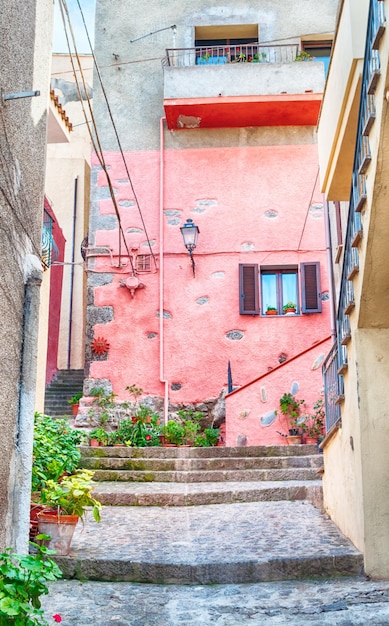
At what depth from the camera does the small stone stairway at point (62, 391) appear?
13680mm

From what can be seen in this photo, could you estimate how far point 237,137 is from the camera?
1319cm

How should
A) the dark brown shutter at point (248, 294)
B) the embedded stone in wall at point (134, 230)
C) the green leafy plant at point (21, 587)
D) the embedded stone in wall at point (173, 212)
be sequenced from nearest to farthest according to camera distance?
the green leafy plant at point (21, 587), the dark brown shutter at point (248, 294), the embedded stone in wall at point (134, 230), the embedded stone in wall at point (173, 212)

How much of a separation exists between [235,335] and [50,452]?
22.6 feet

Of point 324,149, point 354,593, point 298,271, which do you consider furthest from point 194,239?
point 354,593

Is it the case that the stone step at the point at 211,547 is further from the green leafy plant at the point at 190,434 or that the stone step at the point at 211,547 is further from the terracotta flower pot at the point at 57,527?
the green leafy plant at the point at 190,434

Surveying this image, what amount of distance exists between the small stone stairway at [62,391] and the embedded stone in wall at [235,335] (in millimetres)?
3346

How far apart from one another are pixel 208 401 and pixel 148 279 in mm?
2299

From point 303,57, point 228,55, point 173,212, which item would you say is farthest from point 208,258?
point 303,57

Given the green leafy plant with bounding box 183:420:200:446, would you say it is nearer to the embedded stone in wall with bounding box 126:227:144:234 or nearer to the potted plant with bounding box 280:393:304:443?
the potted plant with bounding box 280:393:304:443

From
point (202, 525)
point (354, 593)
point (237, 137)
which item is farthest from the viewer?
point (237, 137)

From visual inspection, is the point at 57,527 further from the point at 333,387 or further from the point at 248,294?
the point at 248,294

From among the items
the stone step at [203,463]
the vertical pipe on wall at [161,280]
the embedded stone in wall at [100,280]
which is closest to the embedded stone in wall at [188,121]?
the vertical pipe on wall at [161,280]

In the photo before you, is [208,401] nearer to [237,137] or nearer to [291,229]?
[291,229]

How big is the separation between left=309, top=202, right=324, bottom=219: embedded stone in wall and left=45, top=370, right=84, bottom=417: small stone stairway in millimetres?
5586
